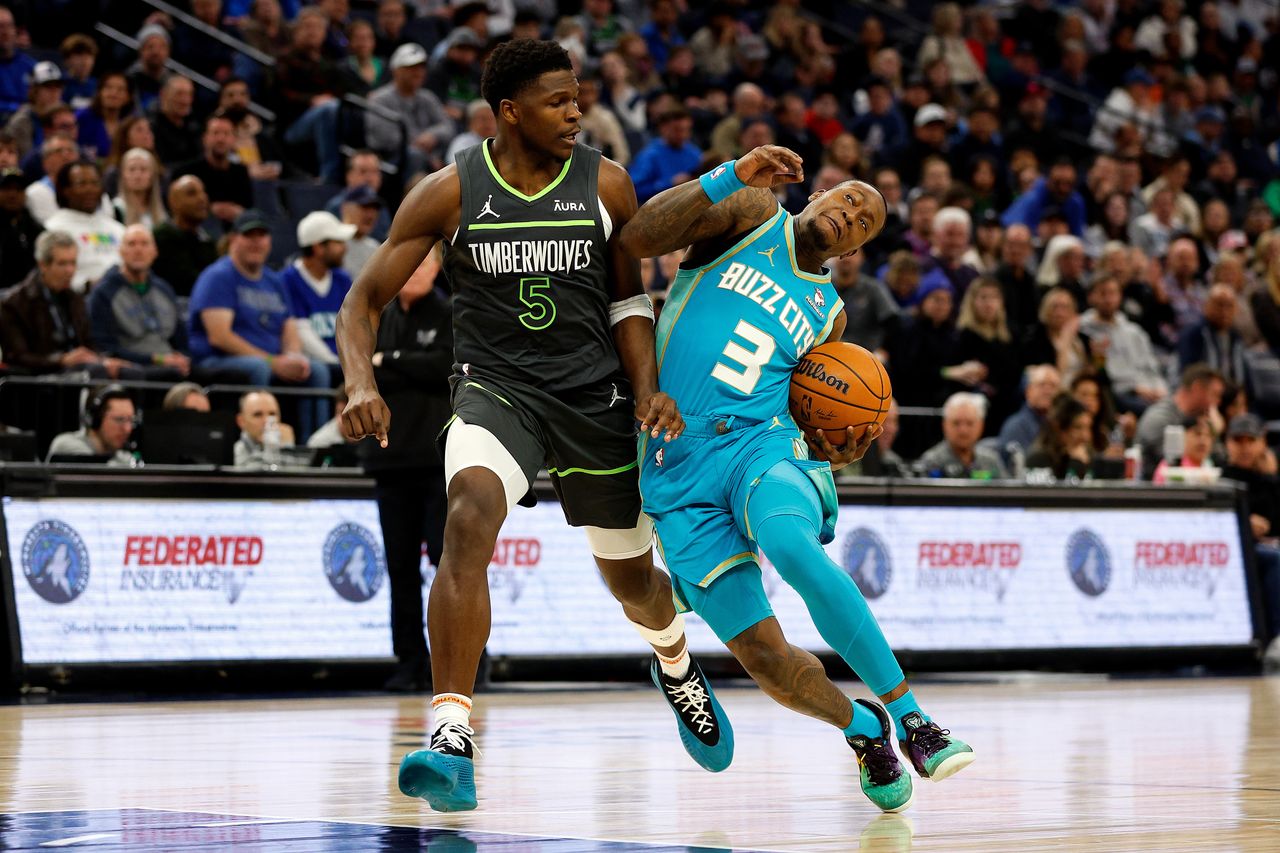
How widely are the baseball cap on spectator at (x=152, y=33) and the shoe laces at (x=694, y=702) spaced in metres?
10.9

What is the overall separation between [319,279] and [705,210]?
801cm

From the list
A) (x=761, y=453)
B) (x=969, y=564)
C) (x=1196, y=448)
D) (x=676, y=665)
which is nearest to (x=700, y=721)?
(x=676, y=665)

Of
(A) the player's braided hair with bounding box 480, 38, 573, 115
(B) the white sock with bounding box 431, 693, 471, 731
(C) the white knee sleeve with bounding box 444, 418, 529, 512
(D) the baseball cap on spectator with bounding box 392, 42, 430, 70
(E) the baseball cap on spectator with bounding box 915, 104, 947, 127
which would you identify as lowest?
(B) the white sock with bounding box 431, 693, 471, 731

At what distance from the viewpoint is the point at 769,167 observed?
18.4 ft

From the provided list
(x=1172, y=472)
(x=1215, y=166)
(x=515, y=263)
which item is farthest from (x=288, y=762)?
(x=1215, y=166)

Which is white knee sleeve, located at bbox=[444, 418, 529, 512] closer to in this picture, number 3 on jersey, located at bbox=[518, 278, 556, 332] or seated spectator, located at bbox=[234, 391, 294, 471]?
number 3 on jersey, located at bbox=[518, 278, 556, 332]

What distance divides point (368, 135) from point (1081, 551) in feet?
22.9

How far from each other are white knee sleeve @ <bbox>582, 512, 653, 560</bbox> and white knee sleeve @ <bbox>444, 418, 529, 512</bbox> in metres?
0.46

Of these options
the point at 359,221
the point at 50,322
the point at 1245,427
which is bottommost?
the point at 1245,427

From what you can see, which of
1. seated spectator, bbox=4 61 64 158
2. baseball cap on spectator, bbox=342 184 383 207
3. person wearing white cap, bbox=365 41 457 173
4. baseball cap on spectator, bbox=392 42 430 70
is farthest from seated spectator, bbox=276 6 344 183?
seated spectator, bbox=4 61 64 158

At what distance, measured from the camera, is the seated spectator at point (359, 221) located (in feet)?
45.7

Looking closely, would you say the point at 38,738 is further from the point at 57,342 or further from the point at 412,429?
the point at 57,342

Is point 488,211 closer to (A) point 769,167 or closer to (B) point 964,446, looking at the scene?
(A) point 769,167

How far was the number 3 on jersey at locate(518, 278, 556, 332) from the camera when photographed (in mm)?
5867
